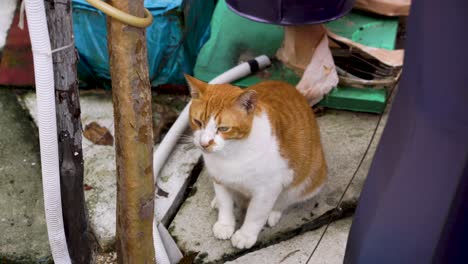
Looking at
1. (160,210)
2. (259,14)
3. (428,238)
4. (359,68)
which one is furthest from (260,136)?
(359,68)

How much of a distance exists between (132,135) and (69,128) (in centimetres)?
23

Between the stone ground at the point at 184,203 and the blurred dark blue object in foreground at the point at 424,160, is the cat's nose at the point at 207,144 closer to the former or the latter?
the stone ground at the point at 184,203

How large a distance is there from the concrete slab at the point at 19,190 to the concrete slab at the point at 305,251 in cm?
79

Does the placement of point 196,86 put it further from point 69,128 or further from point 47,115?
point 47,115

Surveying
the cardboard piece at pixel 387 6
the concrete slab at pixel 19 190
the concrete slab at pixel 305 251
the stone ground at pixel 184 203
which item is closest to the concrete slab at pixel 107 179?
the stone ground at pixel 184 203

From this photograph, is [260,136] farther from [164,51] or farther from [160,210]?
[164,51]

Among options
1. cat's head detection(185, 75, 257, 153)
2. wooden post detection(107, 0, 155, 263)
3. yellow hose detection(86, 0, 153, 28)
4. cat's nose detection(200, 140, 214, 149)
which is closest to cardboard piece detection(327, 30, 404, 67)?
cat's head detection(185, 75, 257, 153)

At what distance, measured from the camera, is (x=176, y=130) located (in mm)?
2855

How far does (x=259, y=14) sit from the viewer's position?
309 centimetres

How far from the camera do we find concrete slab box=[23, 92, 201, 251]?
2.57 metres

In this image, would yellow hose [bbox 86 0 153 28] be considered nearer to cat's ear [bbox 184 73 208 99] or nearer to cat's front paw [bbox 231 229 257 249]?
cat's ear [bbox 184 73 208 99]

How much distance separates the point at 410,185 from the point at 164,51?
1800 mm

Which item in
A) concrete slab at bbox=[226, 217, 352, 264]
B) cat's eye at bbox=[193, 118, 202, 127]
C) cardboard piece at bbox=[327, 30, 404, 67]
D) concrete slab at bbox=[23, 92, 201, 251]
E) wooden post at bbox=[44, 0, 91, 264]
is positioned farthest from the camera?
cardboard piece at bbox=[327, 30, 404, 67]

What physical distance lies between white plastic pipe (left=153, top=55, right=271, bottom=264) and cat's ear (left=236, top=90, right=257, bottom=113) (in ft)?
1.92
